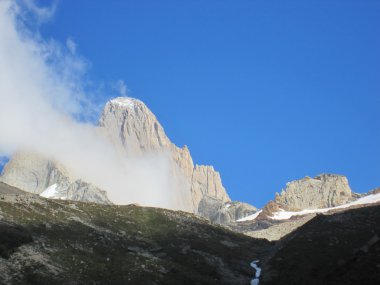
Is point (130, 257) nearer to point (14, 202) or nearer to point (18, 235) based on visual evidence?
point (18, 235)

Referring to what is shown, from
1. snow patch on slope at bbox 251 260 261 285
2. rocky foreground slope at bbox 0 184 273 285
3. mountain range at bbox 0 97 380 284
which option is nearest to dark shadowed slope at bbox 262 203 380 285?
mountain range at bbox 0 97 380 284

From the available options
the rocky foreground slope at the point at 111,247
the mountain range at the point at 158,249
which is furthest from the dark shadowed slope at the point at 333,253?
the rocky foreground slope at the point at 111,247

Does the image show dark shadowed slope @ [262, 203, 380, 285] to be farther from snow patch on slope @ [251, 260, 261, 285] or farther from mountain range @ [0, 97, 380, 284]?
snow patch on slope @ [251, 260, 261, 285]

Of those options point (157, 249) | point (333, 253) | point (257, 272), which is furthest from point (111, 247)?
point (333, 253)

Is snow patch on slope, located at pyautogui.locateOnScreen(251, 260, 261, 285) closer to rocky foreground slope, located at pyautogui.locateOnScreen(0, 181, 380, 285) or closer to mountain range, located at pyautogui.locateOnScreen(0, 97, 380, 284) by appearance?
mountain range, located at pyautogui.locateOnScreen(0, 97, 380, 284)

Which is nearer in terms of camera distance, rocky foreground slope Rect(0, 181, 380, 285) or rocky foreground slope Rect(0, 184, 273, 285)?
rocky foreground slope Rect(0, 181, 380, 285)

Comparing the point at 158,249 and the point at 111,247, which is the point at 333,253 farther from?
the point at 111,247

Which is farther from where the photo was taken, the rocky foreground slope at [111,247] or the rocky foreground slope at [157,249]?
the rocky foreground slope at [111,247]

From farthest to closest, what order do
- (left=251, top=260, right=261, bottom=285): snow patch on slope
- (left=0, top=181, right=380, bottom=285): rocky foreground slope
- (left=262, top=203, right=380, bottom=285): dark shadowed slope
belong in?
(left=251, top=260, right=261, bottom=285): snow patch on slope < (left=0, top=181, right=380, bottom=285): rocky foreground slope < (left=262, top=203, right=380, bottom=285): dark shadowed slope

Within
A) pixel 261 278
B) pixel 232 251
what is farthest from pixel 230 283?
pixel 232 251

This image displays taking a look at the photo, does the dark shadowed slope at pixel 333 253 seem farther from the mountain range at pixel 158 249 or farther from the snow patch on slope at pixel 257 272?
the snow patch on slope at pixel 257 272

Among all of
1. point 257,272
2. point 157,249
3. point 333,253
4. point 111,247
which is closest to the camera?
point 333,253

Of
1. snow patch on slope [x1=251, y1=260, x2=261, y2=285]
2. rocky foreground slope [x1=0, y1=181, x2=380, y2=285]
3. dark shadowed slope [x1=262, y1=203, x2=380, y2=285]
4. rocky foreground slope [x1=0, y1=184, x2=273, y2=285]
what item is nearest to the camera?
dark shadowed slope [x1=262, y1=203, x2=380, y2=285]

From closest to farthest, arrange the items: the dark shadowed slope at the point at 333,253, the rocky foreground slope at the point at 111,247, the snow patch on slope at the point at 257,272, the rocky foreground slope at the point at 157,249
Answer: the dark shadowed slope at the point at 333,253, the rocky foreground slope at the point at 157,249, the rocky foreground slope at the point at 111,247, the snow patch on slope at the point at 257,272
